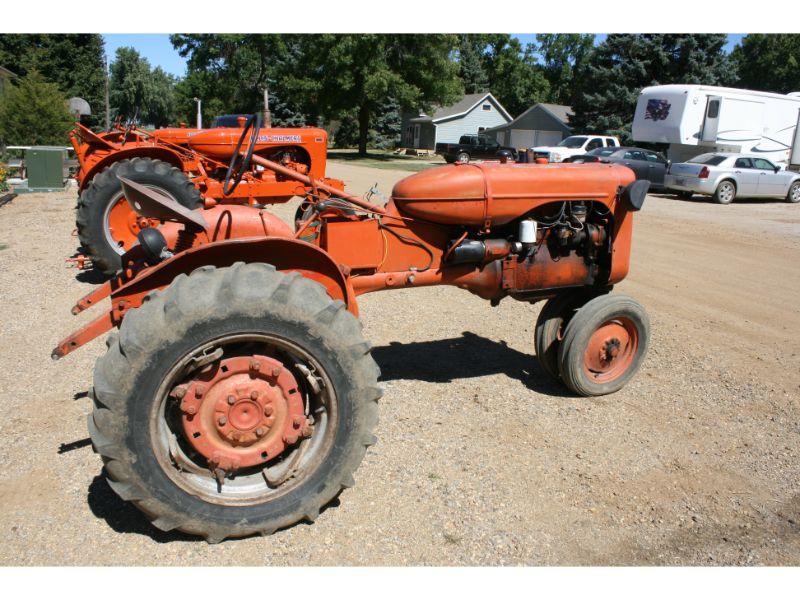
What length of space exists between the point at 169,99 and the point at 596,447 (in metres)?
71.5

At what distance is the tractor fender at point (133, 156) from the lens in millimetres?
7543

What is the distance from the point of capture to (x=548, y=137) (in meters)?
45.9

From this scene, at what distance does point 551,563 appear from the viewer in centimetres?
276

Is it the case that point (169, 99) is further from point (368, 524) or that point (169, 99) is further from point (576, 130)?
point (368, 524)

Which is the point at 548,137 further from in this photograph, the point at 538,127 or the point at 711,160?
the point at 711,160

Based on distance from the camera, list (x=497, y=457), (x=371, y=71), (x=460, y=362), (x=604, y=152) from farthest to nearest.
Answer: (x=371, y=71) < (x=604, y=152) < (x=460, y=362) < (x=497, y=457)

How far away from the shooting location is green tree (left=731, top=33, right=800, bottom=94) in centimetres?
4941

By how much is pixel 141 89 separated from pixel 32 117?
45783mm

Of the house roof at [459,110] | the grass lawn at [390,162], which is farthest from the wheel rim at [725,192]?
the house roof at [459,110]

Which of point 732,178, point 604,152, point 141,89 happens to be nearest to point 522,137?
point 604,152

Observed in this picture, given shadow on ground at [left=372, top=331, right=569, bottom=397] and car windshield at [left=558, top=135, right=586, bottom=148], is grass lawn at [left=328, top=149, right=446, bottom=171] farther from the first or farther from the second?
shadow on ground at [left=372, top=331, right=569, bottom=397]

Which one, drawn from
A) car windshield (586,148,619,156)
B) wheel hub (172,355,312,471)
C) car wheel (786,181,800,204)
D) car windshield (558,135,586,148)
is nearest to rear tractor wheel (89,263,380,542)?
wheel hub (172,355,312,471)

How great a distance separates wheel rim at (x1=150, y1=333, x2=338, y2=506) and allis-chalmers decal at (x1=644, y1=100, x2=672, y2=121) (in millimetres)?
22342

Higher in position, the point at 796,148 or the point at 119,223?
the point at 796,148
